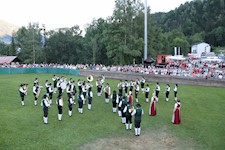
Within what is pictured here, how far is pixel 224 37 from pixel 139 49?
211ft

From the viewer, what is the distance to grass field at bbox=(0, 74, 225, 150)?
43.1 ft

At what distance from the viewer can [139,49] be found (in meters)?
53.4

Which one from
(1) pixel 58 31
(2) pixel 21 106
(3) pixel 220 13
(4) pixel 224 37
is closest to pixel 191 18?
(3) pixel 220 13

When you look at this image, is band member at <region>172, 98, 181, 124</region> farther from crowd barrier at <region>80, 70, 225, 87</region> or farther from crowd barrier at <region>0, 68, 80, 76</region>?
crowd barrier at <region>0, 68, 80, 76</region>

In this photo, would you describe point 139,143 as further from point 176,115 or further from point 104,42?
point 104,42

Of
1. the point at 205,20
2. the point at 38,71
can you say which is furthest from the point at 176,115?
the point at 205,20

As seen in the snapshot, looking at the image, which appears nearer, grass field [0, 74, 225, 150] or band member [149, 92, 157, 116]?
A: grass field [0, 74, 225, 150]

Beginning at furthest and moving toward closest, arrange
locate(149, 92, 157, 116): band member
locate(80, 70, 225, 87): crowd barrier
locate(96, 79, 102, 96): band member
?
locate(80, 70, 225, 87): crowd barrier → locate(96, 79, 102, 96): band member → locate(149, 92, 157, 116): band member

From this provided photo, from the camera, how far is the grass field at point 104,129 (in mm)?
13133

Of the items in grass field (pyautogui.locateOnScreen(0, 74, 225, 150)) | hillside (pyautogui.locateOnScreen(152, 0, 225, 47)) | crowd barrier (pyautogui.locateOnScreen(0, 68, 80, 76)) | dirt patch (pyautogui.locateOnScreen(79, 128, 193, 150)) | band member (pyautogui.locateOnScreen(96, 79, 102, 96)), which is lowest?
dirt patch (pyautogui.locateOnScreen(79, 128, 193, 150))

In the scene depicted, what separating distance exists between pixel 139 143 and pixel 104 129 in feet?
8.45

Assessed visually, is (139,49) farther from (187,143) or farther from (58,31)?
(187,143)

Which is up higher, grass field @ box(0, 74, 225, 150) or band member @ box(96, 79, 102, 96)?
band member @ box(96, 79, 102, 96)

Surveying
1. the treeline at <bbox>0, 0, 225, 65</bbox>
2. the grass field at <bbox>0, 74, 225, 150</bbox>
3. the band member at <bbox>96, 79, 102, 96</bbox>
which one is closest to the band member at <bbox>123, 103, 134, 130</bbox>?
the grass field at <bbox>0, 74, 225, 150</bbox>
